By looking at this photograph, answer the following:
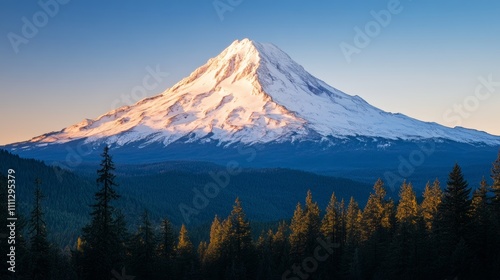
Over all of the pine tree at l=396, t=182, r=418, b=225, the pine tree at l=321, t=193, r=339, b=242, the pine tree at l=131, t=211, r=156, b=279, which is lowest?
the pine tree at l=131, t=211, r=156, b=279

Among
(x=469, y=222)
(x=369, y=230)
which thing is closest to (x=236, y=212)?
(x=369, y=230)

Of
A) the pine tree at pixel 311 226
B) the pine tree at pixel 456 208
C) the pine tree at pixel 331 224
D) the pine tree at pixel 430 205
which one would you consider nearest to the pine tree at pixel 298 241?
the pine tree at pixel 311 226

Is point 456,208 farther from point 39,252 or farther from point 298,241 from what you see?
point 39,252

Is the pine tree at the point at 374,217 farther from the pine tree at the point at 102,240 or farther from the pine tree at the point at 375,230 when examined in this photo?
the pine tree at the point at 102,240

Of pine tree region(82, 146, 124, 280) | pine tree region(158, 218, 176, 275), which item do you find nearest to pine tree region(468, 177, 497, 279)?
pine tree region(82, 146, 124, 280)

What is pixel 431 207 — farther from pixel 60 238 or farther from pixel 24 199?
pixel 24 199

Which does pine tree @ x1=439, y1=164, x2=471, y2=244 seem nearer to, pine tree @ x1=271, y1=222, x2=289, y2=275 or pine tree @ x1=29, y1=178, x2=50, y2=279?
pine tree @ x1=271, y1=222, x2=289, y2=275

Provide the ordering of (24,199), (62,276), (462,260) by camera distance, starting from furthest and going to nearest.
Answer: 1. (24,199)
2. (62,276)
3. (462,260)

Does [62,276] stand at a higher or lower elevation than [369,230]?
lower

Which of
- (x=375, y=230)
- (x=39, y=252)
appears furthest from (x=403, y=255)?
(x=39, y=252)
